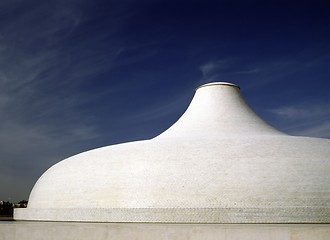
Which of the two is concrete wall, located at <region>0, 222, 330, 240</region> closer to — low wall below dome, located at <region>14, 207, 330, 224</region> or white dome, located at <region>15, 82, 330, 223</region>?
low wall below dome, located at <region>14, 207, 330, 224</region>

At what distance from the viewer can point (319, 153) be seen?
1527 centimetres

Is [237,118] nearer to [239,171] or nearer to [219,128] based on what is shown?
[219,128]

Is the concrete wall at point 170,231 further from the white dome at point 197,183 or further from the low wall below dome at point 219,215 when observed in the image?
the white dome at point 197,183

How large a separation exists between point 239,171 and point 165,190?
255 centimetres

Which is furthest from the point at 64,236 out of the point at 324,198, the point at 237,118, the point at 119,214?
the point at 237,118

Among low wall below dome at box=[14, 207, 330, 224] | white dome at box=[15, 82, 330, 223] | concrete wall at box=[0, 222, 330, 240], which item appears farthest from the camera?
white dome at box=[15, 82, 330, 223]

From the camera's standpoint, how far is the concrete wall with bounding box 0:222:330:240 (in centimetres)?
1131

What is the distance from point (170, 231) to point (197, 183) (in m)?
2.62

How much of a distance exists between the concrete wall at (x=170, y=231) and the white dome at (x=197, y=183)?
1.45m

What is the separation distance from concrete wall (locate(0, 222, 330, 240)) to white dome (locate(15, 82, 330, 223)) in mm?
1453

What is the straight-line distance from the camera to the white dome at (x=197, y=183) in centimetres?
1381

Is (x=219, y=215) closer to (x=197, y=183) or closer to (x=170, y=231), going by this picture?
(x=197, y=183)

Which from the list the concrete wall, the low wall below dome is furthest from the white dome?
the concrete wall

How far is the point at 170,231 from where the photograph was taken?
39.6 feet
